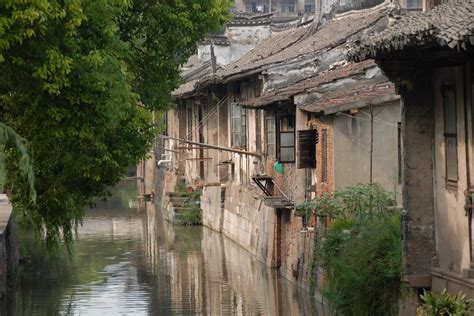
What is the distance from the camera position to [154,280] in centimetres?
3195

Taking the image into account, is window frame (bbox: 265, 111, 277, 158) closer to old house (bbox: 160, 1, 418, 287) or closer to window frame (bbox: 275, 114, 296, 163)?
old house (bbox: 160, 1, 418, 287)

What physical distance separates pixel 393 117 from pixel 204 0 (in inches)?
166

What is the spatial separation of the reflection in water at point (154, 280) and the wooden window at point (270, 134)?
121 inches

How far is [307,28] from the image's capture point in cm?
4184

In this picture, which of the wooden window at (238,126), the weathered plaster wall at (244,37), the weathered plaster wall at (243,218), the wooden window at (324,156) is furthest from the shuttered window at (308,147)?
the weathered plaster wall at (244,37)

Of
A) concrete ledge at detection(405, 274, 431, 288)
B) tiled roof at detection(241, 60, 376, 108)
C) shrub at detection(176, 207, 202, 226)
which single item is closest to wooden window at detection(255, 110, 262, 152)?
tiled roof at detection(241, 60, 376, 108)

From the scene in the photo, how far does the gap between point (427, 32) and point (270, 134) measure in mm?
19817

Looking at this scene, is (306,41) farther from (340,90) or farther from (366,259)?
(366,259)

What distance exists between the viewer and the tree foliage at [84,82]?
704 inches

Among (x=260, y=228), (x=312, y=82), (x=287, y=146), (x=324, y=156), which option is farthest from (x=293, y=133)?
(x=260, y=228)

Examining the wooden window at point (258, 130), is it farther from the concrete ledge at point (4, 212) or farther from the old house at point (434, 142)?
the old house at point (434, 142)

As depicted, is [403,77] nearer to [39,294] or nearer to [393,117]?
[393,117]

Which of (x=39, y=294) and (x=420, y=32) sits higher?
(x=420, y=32)

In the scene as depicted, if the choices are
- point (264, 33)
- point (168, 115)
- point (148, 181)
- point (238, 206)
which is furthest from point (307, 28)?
point (148, 181)
